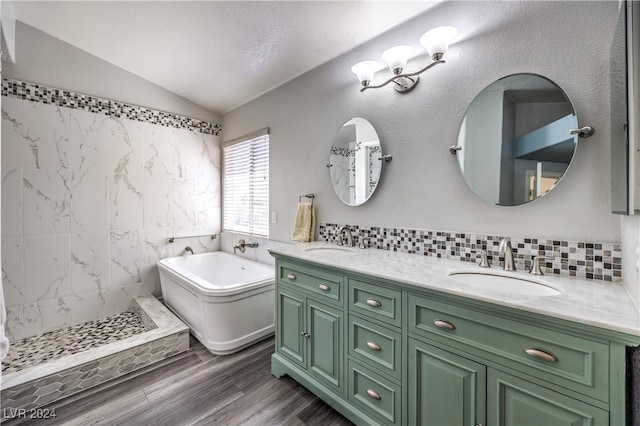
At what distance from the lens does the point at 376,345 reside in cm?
136

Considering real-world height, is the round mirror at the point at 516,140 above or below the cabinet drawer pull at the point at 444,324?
above

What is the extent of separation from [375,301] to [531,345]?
2.04 feet

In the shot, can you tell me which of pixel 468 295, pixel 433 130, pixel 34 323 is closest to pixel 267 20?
pixel 433 130

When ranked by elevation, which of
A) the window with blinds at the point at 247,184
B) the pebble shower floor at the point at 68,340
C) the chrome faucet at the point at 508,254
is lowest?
the pebble shower floor at the point at 68,340

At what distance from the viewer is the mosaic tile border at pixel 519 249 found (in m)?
1.17

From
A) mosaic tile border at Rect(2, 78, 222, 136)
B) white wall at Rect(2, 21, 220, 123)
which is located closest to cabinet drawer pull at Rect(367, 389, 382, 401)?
mosaic tile border at Rect(2, 78, 222, 136)

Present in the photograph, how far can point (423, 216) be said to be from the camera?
1753 mm

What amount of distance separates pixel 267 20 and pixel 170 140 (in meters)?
1.99

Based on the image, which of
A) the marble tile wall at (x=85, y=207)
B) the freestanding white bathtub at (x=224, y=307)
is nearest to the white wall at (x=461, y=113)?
the freestanding white bathtub at (x=224, y=307)

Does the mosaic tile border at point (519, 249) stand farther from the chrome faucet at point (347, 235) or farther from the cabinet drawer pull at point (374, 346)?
the cabinet drawer pull at point (374, 346)

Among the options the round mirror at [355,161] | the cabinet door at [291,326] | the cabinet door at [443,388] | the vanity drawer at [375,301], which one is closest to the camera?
the cabinet door at [443,388]

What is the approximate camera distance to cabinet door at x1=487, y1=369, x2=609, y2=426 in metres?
0.82

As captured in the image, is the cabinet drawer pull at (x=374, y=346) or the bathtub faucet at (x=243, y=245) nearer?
the cabinet drawer pull at (x=374, y=346)

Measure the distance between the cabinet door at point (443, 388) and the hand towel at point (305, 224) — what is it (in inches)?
54.4
